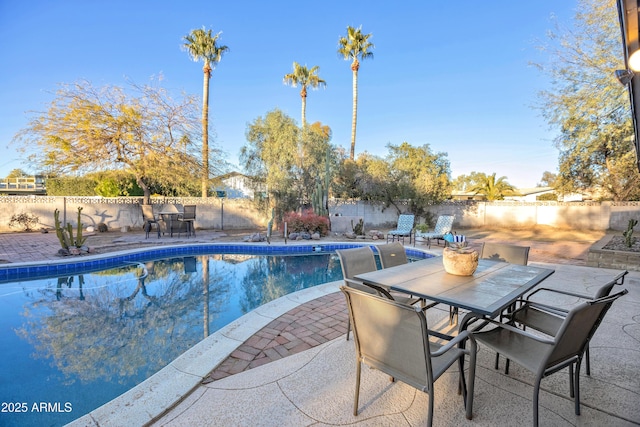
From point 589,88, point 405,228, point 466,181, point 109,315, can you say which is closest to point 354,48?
point 589,88

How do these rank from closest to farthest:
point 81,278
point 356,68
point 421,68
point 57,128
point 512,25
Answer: point 81,278, point 512,25, point 57,128, point 421,68, point 356,68

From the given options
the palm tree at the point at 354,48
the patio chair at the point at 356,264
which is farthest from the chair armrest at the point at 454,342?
the palm tree at the point at 354,48

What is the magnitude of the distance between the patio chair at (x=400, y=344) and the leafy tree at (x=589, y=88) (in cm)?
728

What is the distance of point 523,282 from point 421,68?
1284 cm

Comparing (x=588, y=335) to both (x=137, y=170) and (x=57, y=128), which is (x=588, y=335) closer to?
(x=137, y=170)

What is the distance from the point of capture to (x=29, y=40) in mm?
9266

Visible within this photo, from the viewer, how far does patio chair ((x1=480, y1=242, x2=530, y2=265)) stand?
313 cm

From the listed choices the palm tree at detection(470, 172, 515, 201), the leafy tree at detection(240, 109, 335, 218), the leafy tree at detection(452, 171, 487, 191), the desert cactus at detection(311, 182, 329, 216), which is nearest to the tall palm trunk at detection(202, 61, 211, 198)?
the leafy tree at detection(240, 109, 335, 218)

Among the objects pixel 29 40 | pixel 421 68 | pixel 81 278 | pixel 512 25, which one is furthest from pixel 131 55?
pixel 512 25

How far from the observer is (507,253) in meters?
3.25

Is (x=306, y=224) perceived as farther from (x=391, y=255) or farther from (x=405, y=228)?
(x=391, y=255)

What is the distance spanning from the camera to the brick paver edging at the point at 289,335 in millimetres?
2359

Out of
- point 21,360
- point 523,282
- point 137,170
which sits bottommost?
point 21,360

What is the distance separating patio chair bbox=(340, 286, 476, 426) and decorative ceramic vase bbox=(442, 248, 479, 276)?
75cm
